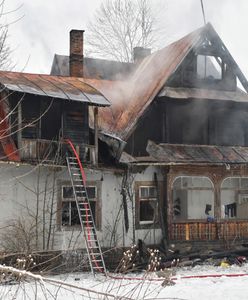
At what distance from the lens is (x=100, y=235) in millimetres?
17922

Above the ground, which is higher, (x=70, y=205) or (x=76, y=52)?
(x=76, y=52)

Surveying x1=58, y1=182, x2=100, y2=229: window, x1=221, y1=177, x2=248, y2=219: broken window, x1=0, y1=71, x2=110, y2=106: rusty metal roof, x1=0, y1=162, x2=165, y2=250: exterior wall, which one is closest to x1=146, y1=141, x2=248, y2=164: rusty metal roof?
x1=0, y1=162, x2=165, y2=250: exterior wall

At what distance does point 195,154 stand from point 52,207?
5745mm

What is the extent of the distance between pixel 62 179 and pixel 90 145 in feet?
4.78

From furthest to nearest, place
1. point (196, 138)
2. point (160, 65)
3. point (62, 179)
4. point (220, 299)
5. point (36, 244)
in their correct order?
point (160, 65) → point (196, 138) → point (62, 179) → point (36, 244) → point (220, 299)

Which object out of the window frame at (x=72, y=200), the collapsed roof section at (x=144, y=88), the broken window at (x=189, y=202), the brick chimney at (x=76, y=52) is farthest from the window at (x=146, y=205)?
the brick chimney at (x=76, y=52)

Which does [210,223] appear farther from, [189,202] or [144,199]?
[189,202]

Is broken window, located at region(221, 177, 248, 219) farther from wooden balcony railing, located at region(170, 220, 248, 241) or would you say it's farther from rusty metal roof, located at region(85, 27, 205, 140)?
rusty metal roof, located at region(85, 27, 205, 140)

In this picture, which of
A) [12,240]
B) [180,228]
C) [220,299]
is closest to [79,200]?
[12,240]

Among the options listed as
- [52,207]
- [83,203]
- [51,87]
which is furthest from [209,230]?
[51,87]

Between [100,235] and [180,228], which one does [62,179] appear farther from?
[180,228]

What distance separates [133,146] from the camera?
19.1 meters

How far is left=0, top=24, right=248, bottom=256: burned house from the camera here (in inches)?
652

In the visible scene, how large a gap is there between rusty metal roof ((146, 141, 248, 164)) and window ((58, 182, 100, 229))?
8.02 ft
